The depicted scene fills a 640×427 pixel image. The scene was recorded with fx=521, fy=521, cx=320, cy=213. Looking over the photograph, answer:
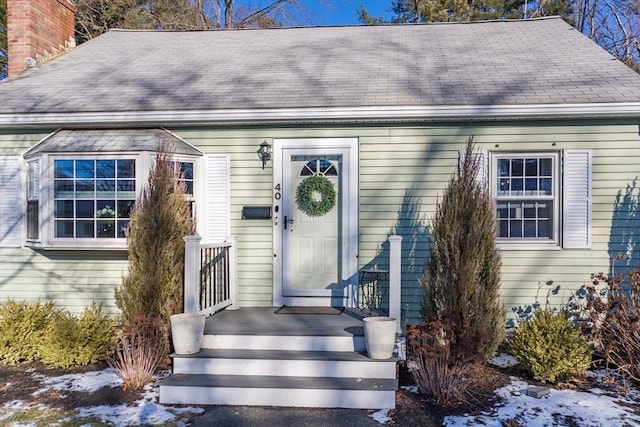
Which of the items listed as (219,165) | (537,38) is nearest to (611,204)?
(537,38)

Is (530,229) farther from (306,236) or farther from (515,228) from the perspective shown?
(306,236)

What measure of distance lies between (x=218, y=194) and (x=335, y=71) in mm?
2533

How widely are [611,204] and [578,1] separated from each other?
1620 cm

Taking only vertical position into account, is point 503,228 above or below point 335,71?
below

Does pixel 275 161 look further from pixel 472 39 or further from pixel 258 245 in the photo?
pixel 472 39

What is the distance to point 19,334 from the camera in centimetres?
576

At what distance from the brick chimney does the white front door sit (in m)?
4.94

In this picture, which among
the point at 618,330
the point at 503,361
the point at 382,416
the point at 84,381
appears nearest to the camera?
the point at 382,416

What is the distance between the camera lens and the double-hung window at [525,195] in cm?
641

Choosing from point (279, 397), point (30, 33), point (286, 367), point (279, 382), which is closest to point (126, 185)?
point (286, 367)

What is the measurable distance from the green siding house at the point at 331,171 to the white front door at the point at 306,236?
0.06 feet

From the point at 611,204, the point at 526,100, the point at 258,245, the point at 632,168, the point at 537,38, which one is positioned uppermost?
the point at 537,38

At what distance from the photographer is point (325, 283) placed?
6668 mm

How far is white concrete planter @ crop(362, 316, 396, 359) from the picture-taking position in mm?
4754
